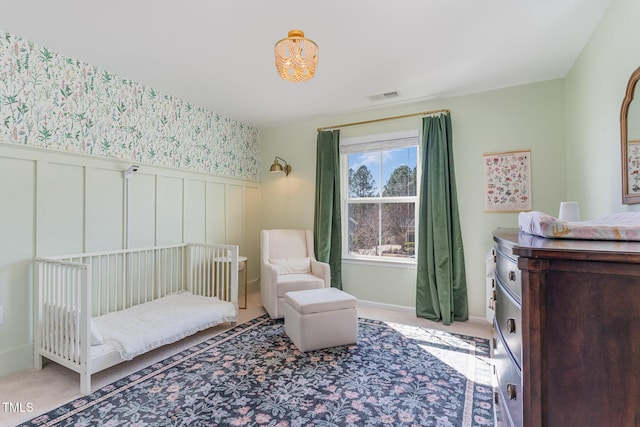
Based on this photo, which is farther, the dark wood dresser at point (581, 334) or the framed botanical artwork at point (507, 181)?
the framed botanical artwork at point (507, 181)

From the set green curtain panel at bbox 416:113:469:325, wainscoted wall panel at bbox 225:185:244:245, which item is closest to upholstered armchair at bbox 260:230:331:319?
wainscoted wall panel at bbox 225:185:244:245

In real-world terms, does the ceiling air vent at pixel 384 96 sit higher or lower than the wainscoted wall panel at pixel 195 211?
higher

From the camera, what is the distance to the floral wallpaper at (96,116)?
2.21m

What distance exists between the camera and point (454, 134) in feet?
10.8

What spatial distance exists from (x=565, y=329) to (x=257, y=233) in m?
4.13

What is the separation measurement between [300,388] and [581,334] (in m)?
1.65

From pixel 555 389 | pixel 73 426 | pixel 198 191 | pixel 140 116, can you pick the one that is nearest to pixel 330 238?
pixel 198 191

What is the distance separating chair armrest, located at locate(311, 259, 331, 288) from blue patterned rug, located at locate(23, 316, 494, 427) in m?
0.89

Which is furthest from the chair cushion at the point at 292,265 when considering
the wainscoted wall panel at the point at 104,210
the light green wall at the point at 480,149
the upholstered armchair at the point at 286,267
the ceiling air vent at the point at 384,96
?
the ceiling air vent at the point at 384,96

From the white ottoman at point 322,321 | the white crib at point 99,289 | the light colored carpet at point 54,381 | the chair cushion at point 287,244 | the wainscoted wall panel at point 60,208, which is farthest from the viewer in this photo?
the chair cushion at point 287,244

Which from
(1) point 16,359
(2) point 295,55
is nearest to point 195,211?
(1) point 16,359

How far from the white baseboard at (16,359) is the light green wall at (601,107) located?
4065mm

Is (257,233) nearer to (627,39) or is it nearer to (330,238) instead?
(330,238)

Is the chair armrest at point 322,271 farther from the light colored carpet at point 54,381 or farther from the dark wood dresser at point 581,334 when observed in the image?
the dark wood dresser at point 581,334
